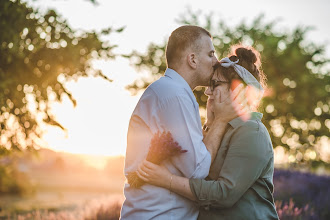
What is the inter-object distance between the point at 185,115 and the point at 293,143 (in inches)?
765

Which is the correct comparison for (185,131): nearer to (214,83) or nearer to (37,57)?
(214,83)

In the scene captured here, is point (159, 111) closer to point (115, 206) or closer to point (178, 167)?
point (178, 167)

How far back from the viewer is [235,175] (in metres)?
2.88

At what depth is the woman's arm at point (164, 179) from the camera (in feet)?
9.16

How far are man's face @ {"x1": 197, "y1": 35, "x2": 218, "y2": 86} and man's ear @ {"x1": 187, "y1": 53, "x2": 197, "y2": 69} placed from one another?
0.15 ft

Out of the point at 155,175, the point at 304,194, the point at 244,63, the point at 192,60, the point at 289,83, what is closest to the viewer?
the point at 155,175

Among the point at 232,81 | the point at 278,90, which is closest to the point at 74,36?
the point at 232,81

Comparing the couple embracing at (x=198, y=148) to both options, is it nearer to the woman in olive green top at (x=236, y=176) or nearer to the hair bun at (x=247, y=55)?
the woman in olive green top at (x=236, y=176)

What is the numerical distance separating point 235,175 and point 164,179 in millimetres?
542

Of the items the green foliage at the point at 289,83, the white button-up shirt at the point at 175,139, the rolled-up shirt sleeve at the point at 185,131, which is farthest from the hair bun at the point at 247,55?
the green foliage at the point at 289,83

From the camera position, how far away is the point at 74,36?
23.9 ft

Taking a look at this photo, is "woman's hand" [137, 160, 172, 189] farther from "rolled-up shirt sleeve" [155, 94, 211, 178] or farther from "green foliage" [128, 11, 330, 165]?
"green foliage" [128, 11, 330, 165]

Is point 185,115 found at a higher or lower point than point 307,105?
higher

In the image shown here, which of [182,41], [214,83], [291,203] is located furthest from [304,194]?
[182,41]
